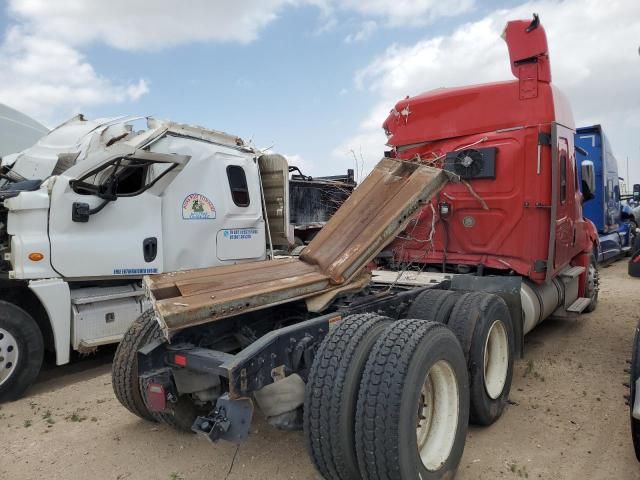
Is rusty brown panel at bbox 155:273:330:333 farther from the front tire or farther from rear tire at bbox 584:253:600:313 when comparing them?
rear tire at bbox 584:253:600:313

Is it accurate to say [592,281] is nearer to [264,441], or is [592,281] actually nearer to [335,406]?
[264,441]

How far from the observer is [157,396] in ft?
9.70

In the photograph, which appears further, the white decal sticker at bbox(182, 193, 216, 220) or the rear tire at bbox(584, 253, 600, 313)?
the rear tire at bbox(584, 253, 600, 313)

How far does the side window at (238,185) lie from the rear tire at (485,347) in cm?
331

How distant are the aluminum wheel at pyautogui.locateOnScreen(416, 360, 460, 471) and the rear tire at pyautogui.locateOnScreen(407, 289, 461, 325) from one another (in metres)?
0.84

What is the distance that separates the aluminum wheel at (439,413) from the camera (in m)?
2.95

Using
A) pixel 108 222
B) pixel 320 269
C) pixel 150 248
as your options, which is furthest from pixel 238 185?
pixel 320 269

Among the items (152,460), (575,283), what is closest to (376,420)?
(152,460)

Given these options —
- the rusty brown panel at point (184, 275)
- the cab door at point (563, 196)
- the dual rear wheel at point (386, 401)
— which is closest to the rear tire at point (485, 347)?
the dual rear wheel at point (386, 401)

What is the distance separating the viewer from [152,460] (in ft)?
11.3

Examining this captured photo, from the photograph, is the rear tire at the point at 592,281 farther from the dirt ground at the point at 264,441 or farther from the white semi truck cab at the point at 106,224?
the white semi truck cab at the point at 106,224

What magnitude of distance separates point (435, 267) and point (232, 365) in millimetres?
3602

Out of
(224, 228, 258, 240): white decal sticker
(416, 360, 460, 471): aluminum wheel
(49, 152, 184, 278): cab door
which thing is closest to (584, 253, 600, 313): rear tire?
(224, 228, 258, 240): white decal sticker

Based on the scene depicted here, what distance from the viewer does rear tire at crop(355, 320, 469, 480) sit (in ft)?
8.07
